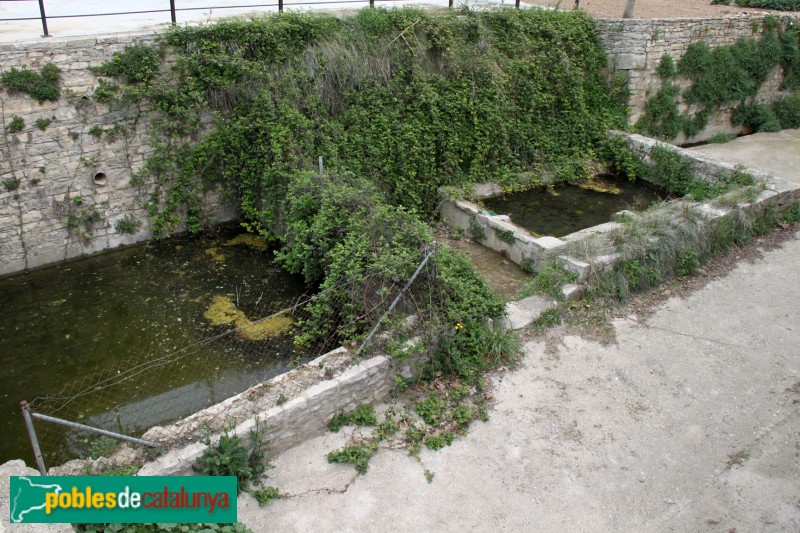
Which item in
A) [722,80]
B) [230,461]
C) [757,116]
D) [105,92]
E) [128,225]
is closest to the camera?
[230,461]

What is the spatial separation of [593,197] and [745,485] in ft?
21.6

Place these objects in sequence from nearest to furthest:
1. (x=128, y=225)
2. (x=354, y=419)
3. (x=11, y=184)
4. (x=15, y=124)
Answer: (x=354, y=419) < (x=15, y=124) < (x=11, y=184) < (x=128, y=225)

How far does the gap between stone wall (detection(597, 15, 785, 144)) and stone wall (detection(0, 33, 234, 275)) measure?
873 centimetres

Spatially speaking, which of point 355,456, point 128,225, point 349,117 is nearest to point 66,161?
point 128,225

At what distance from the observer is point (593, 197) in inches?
436

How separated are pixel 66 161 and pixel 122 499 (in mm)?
6041

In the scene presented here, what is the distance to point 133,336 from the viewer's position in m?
7.47

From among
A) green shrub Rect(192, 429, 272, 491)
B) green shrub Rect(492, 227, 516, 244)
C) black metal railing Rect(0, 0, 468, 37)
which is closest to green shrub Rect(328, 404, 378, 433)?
green shrub Rect(192, 429, 272, 491)

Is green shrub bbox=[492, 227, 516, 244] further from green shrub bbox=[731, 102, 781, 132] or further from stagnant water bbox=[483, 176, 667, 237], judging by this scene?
green shrub bbox=[731, 102, 781, 132]

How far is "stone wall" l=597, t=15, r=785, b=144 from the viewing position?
40.2ft

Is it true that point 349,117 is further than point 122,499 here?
Yes

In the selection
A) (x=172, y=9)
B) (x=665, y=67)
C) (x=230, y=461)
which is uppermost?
(x=172, y=9)

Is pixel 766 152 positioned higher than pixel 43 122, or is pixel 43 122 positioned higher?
pixel 43 122

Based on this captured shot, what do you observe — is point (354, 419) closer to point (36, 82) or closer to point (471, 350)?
point (471, 350)
